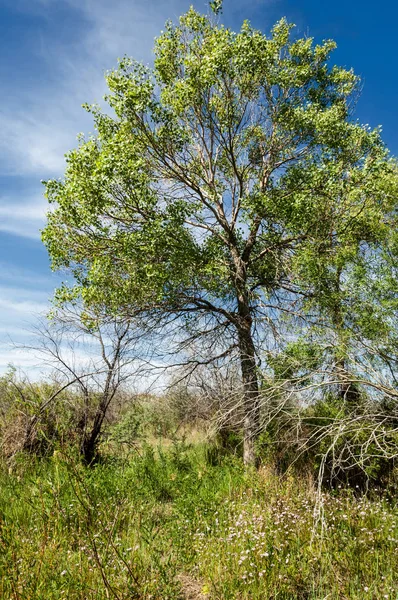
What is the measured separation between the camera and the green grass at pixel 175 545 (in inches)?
148

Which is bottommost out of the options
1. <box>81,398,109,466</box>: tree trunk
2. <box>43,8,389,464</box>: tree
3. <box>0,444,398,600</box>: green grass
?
<box>0,444,398,600</box>: green grass

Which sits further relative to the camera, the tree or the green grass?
the tree

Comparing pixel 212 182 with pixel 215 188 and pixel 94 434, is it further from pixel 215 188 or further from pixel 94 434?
pixel 94 434

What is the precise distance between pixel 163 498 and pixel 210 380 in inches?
156

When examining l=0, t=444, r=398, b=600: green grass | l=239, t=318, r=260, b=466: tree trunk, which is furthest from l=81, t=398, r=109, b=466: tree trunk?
l=239, t=318, r=260, b=466: tree trunk

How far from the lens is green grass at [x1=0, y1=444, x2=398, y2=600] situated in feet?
12.3

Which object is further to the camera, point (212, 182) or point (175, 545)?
point (212, 182)

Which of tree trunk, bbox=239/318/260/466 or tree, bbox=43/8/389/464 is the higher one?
tree, bbox=43/8/389/464

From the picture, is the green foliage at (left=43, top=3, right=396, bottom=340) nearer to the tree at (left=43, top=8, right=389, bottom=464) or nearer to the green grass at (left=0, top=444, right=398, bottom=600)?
the tree at (left=43, top=8, right=389, bottom=464)

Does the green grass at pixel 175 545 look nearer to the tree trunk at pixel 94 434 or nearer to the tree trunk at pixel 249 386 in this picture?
the tree trunk at pixel 94 434

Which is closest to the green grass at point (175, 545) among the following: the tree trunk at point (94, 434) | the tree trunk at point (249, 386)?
the tree trunk at point (94, 434)

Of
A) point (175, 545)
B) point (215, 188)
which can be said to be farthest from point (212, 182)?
point (175, 545)

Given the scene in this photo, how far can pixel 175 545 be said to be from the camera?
543 cm

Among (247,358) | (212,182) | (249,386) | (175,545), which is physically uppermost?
(212,182)
